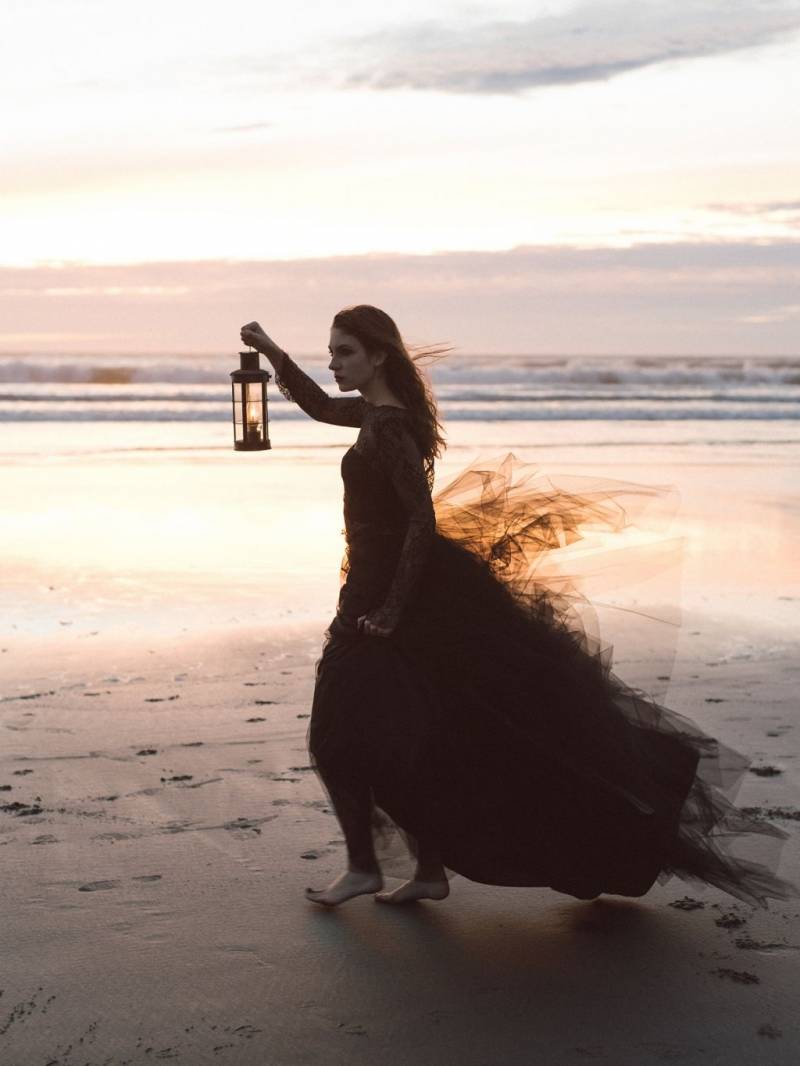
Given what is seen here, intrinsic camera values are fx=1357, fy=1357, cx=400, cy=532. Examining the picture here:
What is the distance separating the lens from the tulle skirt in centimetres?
387

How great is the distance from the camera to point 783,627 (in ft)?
26.4

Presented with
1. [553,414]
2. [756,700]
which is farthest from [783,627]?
[553,414]

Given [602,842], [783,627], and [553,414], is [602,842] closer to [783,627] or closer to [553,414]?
[783,627]

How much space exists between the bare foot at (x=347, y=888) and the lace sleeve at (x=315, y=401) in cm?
142

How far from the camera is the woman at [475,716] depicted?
3871 millimetres

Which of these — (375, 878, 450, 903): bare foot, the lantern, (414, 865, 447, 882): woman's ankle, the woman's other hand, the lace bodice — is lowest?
(375, 878, 450, 903): bare foot

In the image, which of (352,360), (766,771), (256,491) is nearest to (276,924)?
(352,360)

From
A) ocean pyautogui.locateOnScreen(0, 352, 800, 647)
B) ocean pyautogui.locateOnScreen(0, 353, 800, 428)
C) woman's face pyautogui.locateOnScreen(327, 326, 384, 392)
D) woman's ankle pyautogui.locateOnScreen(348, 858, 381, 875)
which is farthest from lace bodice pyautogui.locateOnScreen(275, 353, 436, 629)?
ocean pyautogui.locateOnScreen(0, 353, 800, 428)

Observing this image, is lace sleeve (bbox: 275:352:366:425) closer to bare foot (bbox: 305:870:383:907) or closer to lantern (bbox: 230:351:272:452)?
lantern (bbox: 230:351:272:452)

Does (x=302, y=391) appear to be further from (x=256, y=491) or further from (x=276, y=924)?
(x=256, y=491)

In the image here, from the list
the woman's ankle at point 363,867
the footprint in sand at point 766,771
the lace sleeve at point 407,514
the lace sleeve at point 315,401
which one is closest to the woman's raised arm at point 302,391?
the lace sleeve at point 315,401

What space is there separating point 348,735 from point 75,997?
40.8 inches

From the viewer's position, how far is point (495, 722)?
12.7ft

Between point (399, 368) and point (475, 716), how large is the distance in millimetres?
1080
